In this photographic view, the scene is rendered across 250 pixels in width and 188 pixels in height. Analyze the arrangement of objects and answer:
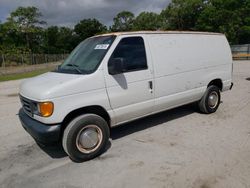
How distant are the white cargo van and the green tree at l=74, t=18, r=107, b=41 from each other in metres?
73.6

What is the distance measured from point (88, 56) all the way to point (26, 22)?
58531 mm

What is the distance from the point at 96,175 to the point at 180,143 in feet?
5.91

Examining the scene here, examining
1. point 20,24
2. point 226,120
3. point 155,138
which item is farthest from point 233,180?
point 20,24

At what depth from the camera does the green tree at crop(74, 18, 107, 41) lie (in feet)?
253

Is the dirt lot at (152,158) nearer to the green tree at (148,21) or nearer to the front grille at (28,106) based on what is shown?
the front grille at (28,106)

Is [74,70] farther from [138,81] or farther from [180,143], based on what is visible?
[180,143]

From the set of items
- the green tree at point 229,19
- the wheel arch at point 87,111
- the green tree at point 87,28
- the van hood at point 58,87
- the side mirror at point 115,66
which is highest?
the green tree at point 87,28

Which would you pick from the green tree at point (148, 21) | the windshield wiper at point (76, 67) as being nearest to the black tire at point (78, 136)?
the windshield wiper at point (76, 67)

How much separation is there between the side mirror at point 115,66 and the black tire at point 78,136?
845 mm

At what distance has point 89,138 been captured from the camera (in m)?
4.19

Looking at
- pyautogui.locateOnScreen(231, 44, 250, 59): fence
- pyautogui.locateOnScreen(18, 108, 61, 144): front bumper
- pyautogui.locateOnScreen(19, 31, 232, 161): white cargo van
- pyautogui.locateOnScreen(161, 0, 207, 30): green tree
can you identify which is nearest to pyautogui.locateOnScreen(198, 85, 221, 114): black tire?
pyautogui.locateOnScreen(19, 31, 232, 161): white cargo van

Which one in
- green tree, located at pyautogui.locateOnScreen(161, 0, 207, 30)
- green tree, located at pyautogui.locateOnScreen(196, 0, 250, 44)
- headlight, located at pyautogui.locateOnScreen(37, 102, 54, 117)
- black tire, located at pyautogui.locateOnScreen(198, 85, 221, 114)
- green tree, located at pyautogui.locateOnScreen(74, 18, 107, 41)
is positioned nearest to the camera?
headlight, located at pyautogui.locateOnScreen(37, 102, 54, 117)

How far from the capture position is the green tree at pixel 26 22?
54.3 meters

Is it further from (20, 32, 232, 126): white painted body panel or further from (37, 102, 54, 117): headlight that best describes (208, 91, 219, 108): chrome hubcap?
(37, 102, 54, 117): headlight
